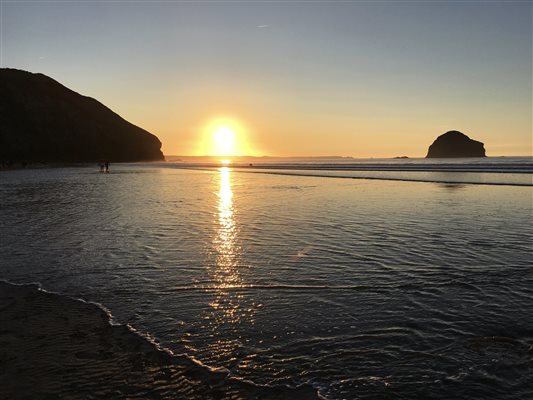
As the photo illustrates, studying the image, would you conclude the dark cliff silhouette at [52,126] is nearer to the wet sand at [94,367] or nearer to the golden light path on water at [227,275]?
the golden light path on water at [227,275]

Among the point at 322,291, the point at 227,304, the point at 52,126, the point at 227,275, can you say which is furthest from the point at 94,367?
the point at 52,126

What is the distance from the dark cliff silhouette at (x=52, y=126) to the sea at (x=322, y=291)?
12670 cm

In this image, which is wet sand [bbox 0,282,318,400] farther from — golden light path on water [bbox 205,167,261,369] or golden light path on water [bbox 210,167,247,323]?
golden light path on water [bbox 210,167,247,323]

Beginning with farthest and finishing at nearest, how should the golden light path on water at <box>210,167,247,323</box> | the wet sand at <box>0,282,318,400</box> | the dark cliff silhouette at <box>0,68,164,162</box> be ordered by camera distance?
1. the dark cliff silhouette at <box>0,68,164,162</box>
2. the golden light path on water at <box>210,167,247,323</box>
3. the wet sand at <box>0,282,318,400</box>

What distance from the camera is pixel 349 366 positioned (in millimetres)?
4273

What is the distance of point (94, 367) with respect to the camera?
4.28 m

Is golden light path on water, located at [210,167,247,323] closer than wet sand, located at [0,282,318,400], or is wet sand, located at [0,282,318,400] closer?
wet sand, located at [0,282,318,400]

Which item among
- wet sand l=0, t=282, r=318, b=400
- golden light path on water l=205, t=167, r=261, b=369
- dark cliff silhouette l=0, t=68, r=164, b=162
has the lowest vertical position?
wet sand l=0, t=282, r=318, b=400

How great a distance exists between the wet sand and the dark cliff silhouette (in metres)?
131

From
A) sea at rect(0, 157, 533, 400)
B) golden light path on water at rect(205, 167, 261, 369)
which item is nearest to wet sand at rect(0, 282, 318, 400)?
sea at rect(0, 157, 533, 400)

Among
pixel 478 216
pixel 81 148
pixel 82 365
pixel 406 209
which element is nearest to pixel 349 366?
pixel 82 365

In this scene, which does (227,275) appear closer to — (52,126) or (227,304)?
(227,304)

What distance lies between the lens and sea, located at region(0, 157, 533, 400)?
4203mm

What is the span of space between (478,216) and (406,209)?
3.10 m
